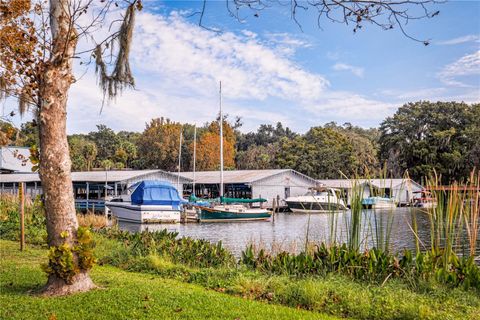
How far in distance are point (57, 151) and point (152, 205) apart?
25312 mm

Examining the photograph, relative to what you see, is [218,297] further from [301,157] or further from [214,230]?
[301,157]

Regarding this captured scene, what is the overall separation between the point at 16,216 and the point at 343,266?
42.6 feet

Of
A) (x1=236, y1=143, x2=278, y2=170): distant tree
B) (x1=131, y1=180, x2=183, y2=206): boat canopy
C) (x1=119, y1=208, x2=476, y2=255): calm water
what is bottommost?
(x1=119, y1=208, x2=476, y2=255): calm water

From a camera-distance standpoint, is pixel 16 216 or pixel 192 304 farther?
pixel 16 216

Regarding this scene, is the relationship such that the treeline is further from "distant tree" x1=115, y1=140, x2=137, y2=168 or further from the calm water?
the calm water

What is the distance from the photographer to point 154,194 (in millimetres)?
32688

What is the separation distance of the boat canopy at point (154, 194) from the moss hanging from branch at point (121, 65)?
24.8m

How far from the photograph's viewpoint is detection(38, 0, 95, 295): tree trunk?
283 inches

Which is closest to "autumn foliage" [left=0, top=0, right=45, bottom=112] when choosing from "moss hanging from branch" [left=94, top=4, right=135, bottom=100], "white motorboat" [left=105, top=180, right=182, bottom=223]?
"moss hanging from branch" [left=94, top=4, right=135, bottom=100]

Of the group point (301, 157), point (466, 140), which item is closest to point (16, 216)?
point (301, 157)

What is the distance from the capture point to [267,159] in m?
73.0

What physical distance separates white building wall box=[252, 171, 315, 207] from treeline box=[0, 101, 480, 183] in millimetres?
7752

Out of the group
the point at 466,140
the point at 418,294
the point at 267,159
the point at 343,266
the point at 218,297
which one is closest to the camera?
the point at 218,297

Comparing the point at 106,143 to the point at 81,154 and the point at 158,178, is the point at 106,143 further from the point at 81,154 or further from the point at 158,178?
the point at 158,178
